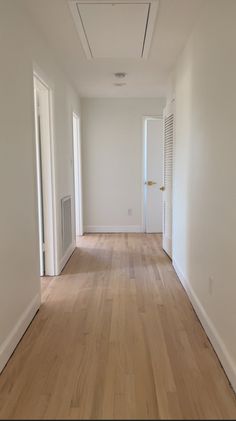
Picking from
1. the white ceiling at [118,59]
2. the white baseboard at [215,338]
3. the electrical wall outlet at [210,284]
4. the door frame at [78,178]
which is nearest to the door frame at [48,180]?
the white ceiling at [118,59]

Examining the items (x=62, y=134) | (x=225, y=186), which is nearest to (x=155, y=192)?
(x=62, y=134)

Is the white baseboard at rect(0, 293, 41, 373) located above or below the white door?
below

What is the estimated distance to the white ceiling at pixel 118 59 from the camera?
2.81 meters

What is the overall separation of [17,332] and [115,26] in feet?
8.35

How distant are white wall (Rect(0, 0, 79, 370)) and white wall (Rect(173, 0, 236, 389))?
1336 millimetres

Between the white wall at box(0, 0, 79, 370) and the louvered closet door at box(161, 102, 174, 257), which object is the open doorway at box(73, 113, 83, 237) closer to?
the louvered closet door at box(161, 102, 174, 257)

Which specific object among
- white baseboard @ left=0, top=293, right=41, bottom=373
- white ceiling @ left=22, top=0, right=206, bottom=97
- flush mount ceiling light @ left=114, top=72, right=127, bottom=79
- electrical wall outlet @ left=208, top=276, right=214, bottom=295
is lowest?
white baseboard @ left=0, top=293, right=41, bottom=373

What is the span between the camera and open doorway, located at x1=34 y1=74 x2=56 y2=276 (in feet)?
12.4

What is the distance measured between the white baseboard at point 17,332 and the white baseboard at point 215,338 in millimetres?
1316

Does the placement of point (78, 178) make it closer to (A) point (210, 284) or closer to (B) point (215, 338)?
(A) point (210, 284)

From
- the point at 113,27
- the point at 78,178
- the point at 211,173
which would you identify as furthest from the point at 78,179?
the point at 211,173

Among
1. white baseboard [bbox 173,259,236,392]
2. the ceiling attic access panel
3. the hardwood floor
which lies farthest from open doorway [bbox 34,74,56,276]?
white baseboard [bbox 173,259,236,392]

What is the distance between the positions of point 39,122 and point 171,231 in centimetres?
218

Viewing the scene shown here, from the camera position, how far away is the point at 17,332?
2510 mm
